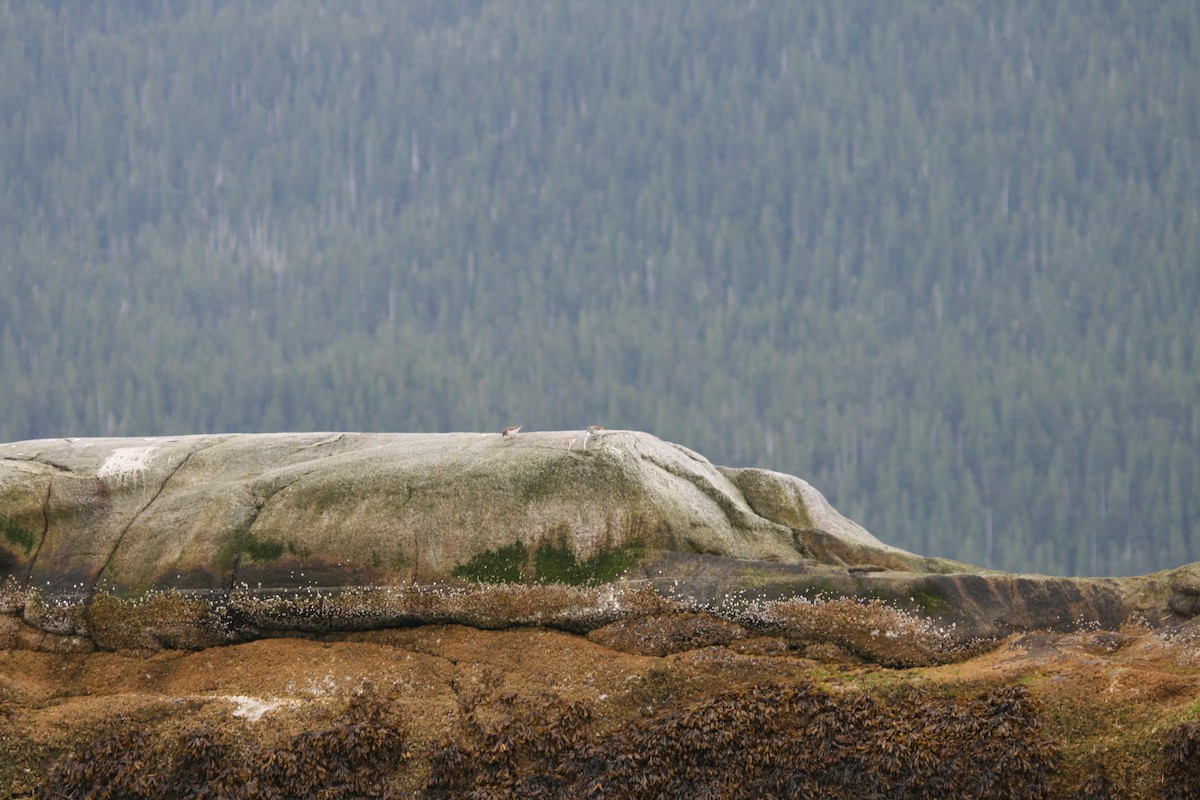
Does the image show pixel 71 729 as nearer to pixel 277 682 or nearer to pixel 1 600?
pixel 277 682

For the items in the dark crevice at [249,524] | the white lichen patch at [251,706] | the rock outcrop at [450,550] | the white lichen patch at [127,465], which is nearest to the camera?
the white lichen patch at [251,706]

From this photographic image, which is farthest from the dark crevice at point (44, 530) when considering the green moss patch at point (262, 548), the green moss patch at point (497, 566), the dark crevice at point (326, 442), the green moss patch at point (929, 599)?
the green moss patch at point (929, 599)

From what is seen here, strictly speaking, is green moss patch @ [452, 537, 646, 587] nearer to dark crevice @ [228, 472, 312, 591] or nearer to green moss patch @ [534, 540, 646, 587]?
green moss patch @ [534, 540, 646, 587]

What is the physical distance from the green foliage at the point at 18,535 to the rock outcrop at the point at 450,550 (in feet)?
0.08

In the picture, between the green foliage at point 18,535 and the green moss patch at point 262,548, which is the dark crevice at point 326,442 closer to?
the green moss patch at point 262,548

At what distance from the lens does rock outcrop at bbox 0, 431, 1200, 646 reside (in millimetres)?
22203

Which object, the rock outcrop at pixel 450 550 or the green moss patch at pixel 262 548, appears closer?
the rock outcrop at pixel 450 550

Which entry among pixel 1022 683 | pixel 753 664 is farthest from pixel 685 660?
pixel 1022 683

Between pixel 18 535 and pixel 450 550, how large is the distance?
8309 mm

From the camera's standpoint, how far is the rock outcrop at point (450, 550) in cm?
2220

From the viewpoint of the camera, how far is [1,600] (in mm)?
24328

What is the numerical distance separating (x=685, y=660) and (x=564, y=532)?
338cm

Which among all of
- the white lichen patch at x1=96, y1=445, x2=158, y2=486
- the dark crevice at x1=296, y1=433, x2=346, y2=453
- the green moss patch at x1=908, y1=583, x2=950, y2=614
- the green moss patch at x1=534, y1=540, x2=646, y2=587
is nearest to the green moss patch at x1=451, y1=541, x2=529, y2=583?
the green moss patch at x1=534, y1=540, x2=646, y2=587

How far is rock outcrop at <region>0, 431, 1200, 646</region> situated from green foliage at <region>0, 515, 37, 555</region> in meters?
0.03
